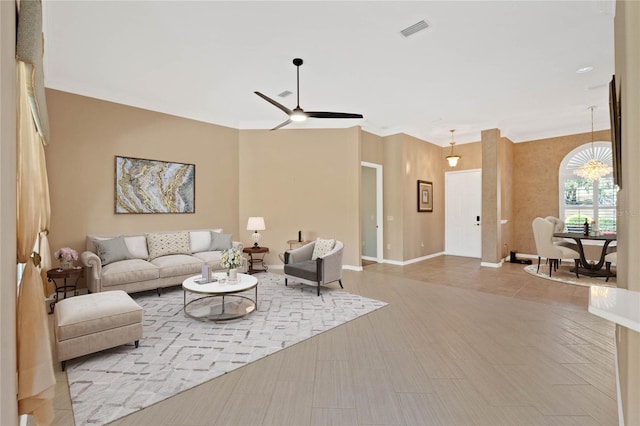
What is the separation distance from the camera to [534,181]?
773 cm

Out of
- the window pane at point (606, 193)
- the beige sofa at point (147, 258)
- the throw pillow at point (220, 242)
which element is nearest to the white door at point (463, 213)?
the window pane at point (606, 193)

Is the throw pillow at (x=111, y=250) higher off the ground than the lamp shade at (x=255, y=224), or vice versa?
the lamp shade at (x=255, y=224)

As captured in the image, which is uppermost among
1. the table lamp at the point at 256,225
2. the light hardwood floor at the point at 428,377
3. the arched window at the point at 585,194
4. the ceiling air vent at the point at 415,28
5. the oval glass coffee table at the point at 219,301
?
the ceiling air vent at the point at 415,28

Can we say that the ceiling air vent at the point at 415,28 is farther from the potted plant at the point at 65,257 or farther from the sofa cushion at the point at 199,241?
the potted plant at the point at 65,257

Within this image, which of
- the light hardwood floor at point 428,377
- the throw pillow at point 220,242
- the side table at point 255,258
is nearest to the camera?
the light hardwood floor at point 428,377

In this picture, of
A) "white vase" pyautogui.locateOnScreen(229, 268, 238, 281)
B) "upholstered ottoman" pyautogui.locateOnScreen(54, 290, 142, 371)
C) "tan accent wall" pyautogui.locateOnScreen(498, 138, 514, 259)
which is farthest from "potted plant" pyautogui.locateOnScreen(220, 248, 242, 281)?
"tan accent wall" pyautogui.locateOnScreen(498, 138, 514, 259)

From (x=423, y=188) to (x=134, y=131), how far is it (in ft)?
21.8

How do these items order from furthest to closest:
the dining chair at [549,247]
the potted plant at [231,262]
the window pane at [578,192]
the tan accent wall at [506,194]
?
the tan accent wall at [506,194]
the window pane at [578,192]
the dining chair at [549,247]
the potted plant at [231,262]

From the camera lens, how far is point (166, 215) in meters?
5.50

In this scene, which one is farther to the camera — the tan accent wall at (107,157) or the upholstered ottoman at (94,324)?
the tan accent wall at (107,157)

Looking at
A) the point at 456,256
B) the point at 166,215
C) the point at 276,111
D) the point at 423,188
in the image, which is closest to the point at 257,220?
the point at 166,215

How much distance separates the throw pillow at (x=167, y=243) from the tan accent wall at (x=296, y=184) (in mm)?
1472

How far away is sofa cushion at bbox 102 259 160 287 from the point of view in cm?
400

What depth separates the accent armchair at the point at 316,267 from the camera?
4.58 m
